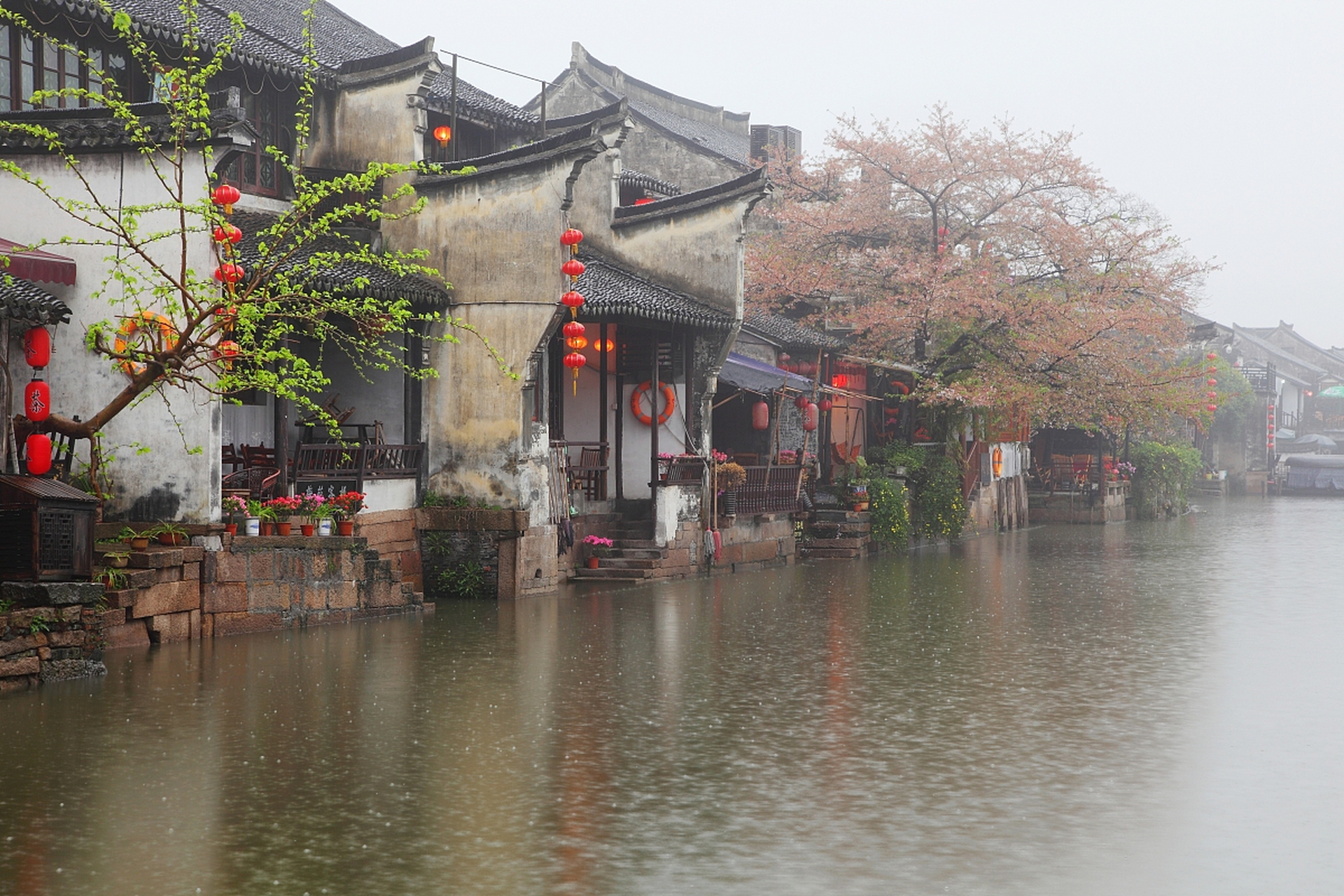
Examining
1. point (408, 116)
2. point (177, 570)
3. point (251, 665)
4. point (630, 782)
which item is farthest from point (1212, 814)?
point (408, 116)

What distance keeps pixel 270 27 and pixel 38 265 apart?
9.87m

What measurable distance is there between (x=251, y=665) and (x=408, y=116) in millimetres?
10148

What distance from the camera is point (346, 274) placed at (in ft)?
63.5

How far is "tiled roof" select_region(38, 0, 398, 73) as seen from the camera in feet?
64.6

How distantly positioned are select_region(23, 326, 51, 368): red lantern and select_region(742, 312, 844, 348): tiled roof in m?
16.7

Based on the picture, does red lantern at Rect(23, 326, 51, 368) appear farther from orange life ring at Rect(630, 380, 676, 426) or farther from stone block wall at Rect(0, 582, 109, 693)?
orange life ring at Rect(630, 380, 676, 426)

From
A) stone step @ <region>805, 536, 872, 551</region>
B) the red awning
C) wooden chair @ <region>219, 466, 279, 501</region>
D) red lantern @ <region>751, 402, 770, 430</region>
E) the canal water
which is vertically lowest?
the canal water

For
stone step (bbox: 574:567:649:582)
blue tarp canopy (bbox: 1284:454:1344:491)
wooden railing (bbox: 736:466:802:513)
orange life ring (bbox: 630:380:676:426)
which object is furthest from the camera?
blue tarp canopy (bbox: 1284:454:1344:491)

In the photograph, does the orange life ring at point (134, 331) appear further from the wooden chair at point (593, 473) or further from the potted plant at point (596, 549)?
the wooden chair at point (593, 473)

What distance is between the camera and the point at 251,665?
14539 millimetres

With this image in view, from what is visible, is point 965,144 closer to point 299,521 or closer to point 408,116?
point 408,116

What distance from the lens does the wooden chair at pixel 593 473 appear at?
25062mm

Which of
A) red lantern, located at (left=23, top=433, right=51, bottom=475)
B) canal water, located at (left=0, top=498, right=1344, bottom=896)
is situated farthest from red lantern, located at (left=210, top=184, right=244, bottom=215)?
canal water, located at (left=0, top=498, right=1344, bottom=896)

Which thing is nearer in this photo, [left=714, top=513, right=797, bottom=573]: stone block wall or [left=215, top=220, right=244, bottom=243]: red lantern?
[left=215, top=220, right=244, bottom=243]: red lantern
